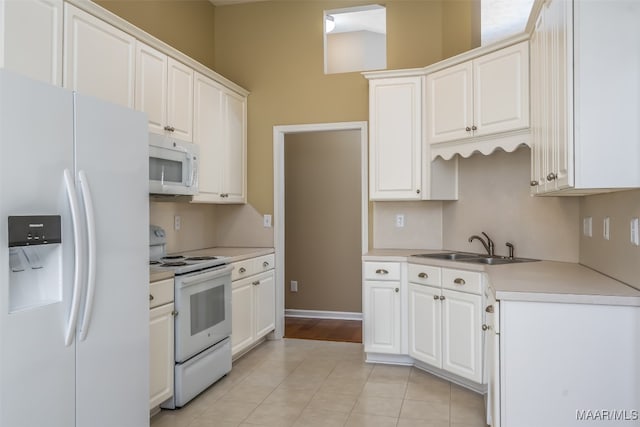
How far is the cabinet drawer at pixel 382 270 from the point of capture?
148 inches

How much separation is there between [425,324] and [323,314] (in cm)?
220

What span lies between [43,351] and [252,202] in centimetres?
312

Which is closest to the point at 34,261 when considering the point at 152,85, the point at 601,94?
the point at 152,85

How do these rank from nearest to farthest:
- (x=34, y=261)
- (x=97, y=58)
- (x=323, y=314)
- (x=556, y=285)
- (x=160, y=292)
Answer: (x=34, y=261)
(x=556, y=285)
(x=97, y=58)
(x=160, y=292)
(x=323, y=314)

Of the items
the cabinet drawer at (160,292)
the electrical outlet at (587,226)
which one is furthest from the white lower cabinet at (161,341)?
the electrical outlet at (587,226)

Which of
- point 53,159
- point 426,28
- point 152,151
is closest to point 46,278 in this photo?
point 53,159

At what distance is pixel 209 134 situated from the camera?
400 centimetres

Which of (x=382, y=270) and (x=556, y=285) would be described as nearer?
(x=556, y=285)

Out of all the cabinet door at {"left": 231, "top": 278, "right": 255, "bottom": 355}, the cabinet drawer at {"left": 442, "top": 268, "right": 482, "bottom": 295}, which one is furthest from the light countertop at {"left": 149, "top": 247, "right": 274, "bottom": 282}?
the cabinet drawer at {"left": 442, "top": 268, "right": 482, "bottom": 295}

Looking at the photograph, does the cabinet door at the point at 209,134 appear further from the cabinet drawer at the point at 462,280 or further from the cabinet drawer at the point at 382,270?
the cabinet drawer at the point at 462,280

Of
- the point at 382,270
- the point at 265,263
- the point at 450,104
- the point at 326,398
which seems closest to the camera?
the point at 326,398

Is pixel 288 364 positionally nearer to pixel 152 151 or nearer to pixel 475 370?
pixel 475 370

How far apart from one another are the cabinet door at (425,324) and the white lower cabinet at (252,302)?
4.38 ft

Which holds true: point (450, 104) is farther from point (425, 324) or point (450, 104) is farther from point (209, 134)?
point (209, 134)
